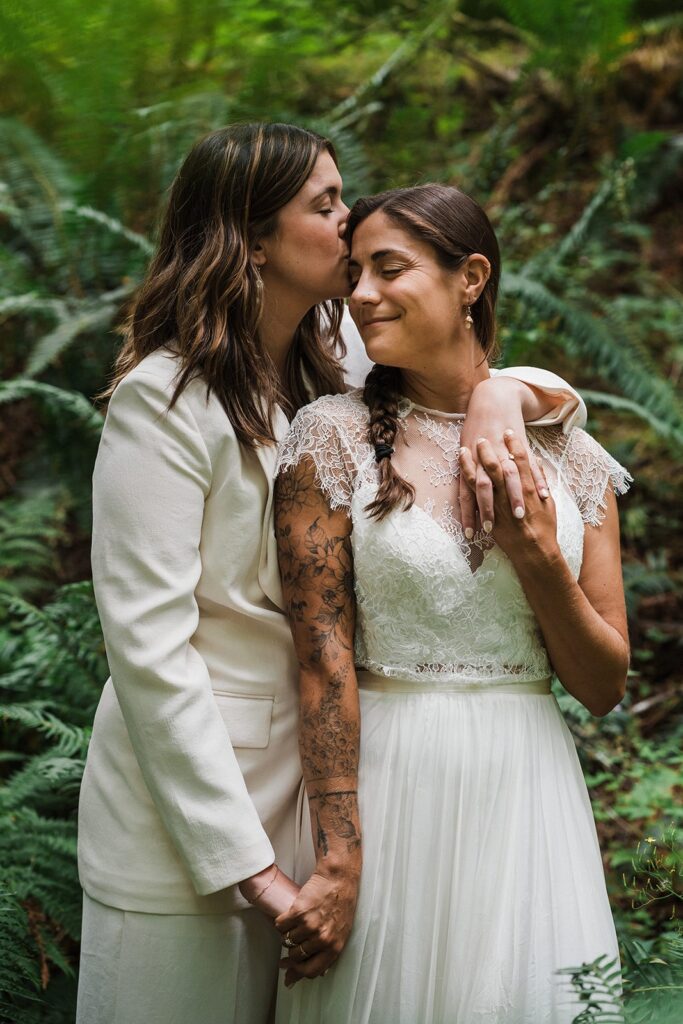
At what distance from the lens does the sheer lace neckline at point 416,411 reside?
2.17 meters

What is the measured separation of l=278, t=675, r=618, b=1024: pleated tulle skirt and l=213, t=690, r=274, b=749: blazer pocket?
8.5 inches

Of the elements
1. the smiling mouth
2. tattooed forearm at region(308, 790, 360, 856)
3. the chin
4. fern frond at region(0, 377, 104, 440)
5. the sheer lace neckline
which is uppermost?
the smiling mouth

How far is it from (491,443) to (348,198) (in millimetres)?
2948

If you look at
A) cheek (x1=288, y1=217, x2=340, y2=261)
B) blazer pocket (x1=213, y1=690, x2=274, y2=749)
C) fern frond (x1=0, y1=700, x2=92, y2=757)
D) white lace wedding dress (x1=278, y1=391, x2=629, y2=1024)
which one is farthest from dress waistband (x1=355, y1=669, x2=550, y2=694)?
fern frond (x1=0, y1=700, x2=92, y2=757)

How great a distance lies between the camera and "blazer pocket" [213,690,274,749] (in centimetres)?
205

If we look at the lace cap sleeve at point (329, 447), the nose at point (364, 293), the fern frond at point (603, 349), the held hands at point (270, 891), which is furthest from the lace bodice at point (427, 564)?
the fern frond at point (603, 349)

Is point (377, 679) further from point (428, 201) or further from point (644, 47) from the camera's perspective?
point (644, 47)

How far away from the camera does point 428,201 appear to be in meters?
2.09

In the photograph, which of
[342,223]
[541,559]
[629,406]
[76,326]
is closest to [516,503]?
[541,559]

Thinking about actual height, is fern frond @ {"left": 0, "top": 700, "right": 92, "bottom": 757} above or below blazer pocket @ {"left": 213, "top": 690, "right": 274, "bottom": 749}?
below

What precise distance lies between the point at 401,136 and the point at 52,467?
2631mm

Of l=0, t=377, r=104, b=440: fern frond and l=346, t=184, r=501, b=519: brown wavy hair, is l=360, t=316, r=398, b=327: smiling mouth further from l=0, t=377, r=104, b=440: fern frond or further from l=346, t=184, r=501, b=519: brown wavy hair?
l=0, t=377, r=104, b=440: fern frond

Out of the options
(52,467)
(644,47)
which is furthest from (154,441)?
(644,47)

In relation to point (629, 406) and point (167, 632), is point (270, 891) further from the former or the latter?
point (629, 406)
